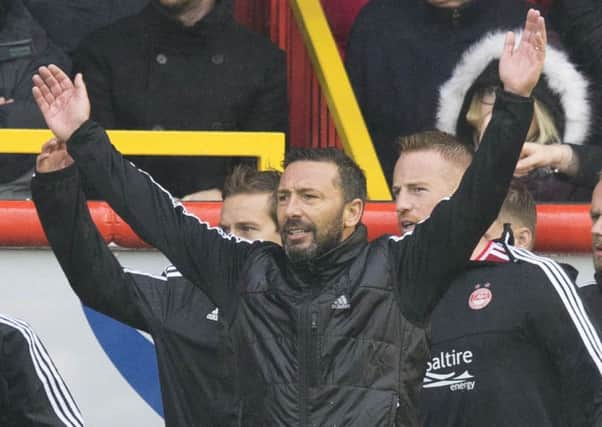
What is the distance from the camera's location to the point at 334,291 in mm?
5516

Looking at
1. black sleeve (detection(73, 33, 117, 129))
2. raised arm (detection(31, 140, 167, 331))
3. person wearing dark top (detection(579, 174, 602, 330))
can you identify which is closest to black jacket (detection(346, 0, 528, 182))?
black sleeve (detection(73, 33, 117, 129))

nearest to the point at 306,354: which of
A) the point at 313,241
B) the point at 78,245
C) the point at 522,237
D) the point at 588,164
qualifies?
the point at 313,241

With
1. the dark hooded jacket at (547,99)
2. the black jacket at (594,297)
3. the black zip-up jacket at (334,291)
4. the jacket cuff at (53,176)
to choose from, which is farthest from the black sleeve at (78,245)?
the dark hooded jacket at (547,99)

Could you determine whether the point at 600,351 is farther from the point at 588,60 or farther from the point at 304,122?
the point at 304,122

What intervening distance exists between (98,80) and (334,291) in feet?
7.36

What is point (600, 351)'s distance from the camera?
19.1 ft

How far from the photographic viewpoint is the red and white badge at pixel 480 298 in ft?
19.9

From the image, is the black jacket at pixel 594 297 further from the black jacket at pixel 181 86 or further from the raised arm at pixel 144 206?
the black jacket at pixel 181 86

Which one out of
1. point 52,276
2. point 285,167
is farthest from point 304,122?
point 285,167

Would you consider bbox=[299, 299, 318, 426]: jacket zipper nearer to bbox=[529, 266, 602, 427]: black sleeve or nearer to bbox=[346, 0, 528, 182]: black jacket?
bbox=[529, 266, 602, 427]: black sleeve

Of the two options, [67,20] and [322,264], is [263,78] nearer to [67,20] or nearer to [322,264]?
[67,20]

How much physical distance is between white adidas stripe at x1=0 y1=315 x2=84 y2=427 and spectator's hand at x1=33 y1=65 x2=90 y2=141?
1.99 feet

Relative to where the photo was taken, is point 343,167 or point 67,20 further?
point 67,20

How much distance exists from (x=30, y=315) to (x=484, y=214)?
2192 mm
